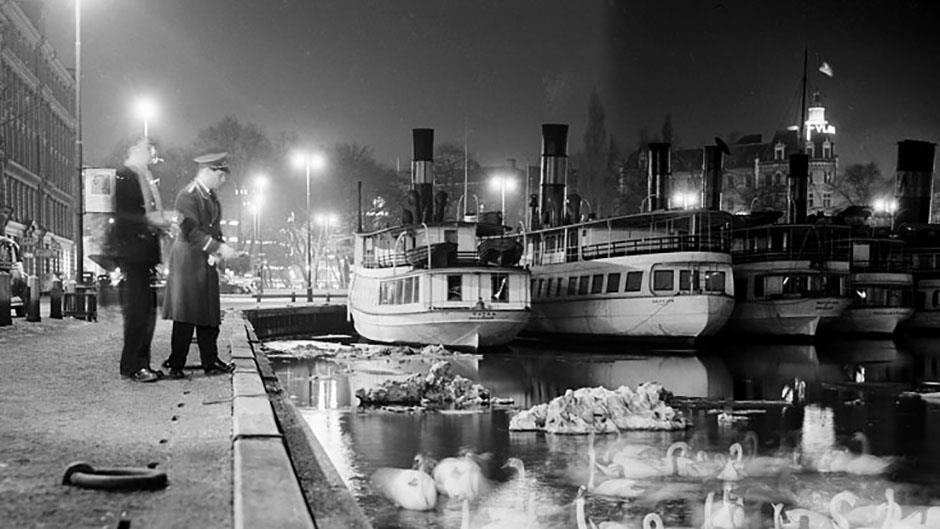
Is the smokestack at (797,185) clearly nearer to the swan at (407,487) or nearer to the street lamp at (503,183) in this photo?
the street lamp at (503,183)

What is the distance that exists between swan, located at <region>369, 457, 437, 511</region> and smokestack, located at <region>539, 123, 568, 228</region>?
120 feet

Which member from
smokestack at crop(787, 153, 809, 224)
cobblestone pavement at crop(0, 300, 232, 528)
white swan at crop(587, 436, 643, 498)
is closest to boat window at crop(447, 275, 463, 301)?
white swan at crop(587, 436, 643, 498)

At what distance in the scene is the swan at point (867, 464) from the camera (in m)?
13.3

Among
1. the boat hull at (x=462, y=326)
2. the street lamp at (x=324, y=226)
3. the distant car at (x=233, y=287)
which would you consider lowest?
the boat hull at (x=462, y=326)

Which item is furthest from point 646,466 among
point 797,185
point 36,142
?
point 36,142

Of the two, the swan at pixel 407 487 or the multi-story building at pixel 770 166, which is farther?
the multi-story building at pixel 770 166

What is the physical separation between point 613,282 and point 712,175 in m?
15.3

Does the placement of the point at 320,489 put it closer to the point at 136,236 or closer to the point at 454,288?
the point at 136,236

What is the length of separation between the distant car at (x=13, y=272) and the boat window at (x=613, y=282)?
2243 cm

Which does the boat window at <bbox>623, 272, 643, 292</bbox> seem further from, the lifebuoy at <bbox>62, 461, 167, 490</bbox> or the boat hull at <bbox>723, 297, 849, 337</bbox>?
the lifebuoy at <bbox>62, 461, 167, 490</bbox>

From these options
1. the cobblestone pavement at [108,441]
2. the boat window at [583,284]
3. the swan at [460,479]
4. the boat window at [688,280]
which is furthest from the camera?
the boat window at [583,284]

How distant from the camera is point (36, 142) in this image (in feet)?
222

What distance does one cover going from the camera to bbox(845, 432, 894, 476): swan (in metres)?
13.3

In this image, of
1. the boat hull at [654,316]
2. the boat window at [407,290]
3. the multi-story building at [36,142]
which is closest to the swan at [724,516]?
the boat window at [407,290]
